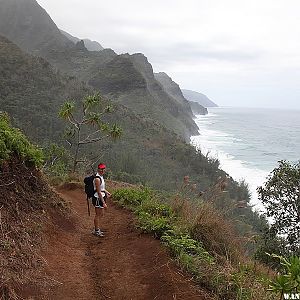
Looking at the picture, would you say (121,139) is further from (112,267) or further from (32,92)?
(112,267)

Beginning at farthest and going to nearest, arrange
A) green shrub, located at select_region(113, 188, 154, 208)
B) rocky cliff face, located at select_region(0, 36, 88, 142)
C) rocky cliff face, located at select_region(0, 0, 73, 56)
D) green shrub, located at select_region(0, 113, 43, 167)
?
rocky cliff face, located at select_region(0, 0, 73, 56)
rocky cliff face, located at select_region(0, 36, 88, 142)
green shrub, located at select_region(113, 188, 154, 208)
green shrub, located at select_region(0, 113, 43, 167)

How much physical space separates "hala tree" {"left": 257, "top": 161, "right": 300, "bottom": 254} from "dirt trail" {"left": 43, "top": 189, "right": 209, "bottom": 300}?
6.35 meters

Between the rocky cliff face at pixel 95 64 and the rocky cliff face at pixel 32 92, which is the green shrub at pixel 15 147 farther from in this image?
the rocky cliff face at pixel 95 64

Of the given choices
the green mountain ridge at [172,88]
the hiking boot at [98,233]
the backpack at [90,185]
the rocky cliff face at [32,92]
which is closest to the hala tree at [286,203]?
the hiking boot at [98,233]

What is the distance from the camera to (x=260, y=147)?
8050 centimetres

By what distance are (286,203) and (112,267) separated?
821cm

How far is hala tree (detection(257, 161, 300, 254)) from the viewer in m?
12.6

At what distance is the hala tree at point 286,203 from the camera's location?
41.2ft

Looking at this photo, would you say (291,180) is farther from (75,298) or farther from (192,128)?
(192,128)

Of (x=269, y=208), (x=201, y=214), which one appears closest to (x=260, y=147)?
(x=269, y=208)

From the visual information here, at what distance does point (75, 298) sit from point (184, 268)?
5.21 ft

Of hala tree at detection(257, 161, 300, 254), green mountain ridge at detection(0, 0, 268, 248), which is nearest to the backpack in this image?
hala tree at detection(257, 161, 300, 254)

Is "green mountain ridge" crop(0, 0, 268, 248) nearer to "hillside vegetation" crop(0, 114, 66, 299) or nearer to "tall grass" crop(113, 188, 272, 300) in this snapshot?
"tall grass" crop(113, 188, 272, 300)

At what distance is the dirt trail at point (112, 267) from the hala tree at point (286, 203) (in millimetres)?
6346
